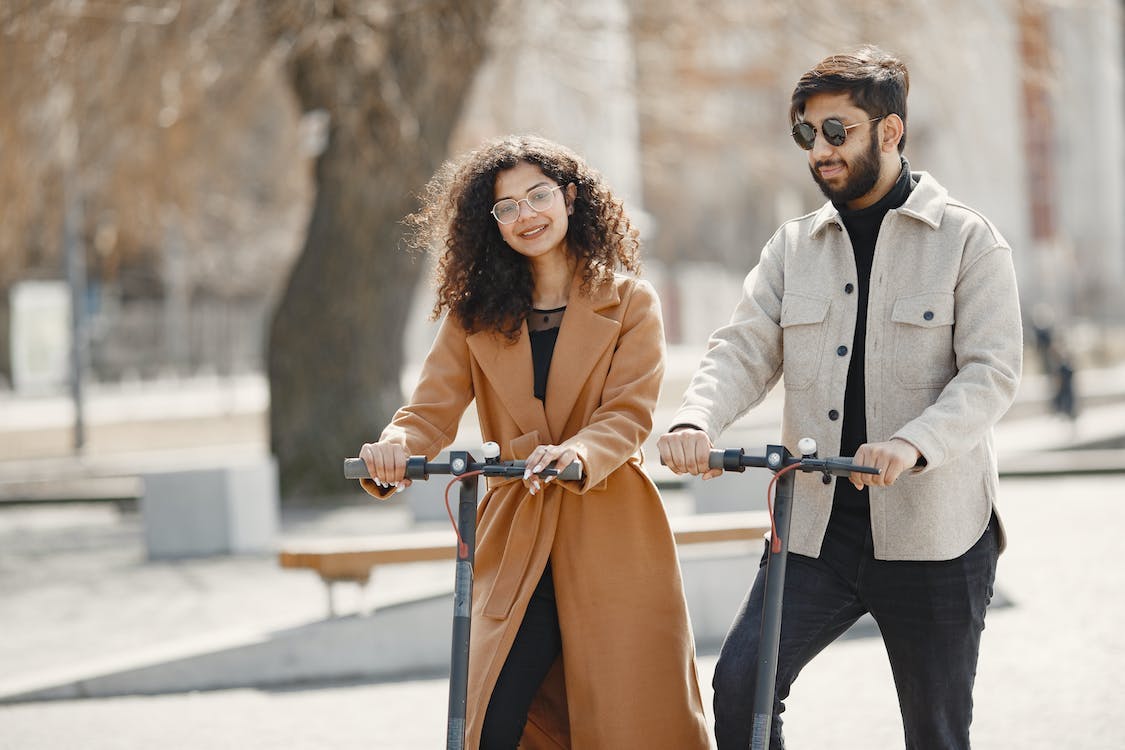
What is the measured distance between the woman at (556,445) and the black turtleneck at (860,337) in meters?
0.47

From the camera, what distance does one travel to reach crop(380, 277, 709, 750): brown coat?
3.88 metres

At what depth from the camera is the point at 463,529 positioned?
146 inches

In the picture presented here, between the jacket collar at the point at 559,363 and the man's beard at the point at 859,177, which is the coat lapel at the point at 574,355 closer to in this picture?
the jacket collar at the point at 559,363

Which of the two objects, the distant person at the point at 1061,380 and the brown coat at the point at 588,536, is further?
the distant person at the point at 1061,380

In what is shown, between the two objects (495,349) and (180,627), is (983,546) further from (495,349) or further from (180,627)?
(180,627)

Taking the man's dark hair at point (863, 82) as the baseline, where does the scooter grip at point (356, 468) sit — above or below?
below

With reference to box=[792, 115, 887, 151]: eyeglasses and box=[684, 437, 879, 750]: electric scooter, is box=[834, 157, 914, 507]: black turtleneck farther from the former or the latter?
box=[684, 437, 879, 750]: electric scooter

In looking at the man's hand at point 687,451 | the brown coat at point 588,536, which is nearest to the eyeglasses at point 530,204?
the brown coat at point 588,536

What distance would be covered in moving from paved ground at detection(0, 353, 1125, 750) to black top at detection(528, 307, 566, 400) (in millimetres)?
2201

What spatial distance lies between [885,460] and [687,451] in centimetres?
42

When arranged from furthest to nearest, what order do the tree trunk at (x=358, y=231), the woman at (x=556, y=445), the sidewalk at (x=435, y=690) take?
the tree trunk at (x=358, y=231) < the sidewalk at (x=435, y=690) < the woman at (x=556, y=445)

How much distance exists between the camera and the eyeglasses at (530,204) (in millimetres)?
4020

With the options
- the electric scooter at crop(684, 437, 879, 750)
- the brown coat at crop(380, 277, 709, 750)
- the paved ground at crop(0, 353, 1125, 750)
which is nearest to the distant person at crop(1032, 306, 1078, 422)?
the paved ground at crop(0, 353, 1125, 750)

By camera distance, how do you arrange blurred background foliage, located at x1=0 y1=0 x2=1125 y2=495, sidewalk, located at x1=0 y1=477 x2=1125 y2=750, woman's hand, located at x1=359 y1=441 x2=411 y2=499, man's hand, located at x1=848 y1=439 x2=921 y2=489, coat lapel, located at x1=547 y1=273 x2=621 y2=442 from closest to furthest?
man's hand, located at x1=848 y1=439 x2=921 y2=489, woman's hand, located at x1=359 y1=441 x2=411 y2=499, coat lapel, located at x1=547 y1=273 x2=621 y2=442, sidewalk, located at x1=0 y1=477 x2=1125 y2=750, blurred background foliage, located at x1=0 y1=0 x2=1125 y2=495
